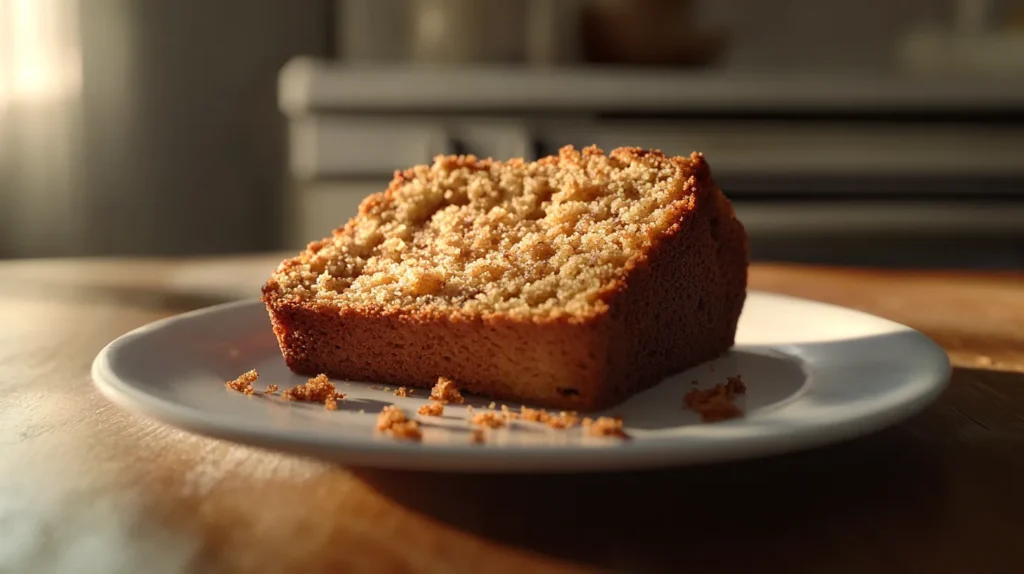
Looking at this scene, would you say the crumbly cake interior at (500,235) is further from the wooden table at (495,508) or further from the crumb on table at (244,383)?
the wooden table at (495,508)

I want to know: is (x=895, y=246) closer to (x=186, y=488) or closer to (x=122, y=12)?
(x=122, y=12)

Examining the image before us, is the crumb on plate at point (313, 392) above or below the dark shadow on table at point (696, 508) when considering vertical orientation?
below

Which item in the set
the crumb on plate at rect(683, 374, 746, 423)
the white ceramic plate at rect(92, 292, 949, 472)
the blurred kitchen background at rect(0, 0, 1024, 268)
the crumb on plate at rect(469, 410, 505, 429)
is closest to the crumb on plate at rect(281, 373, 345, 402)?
the white ceramic plate at rect(92, 292, 949, 472)

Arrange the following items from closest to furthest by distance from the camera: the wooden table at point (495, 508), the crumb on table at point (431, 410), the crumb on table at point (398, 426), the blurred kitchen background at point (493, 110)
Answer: the wooden table at point (495, 508)
the crumb on table at point (398, 426)
the crumb on table at point (431, 410)
the blurred kitchen background at point (493, 110)

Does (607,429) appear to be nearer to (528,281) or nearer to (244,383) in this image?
(528,281)

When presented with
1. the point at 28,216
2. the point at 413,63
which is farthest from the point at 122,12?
the point at 413,63

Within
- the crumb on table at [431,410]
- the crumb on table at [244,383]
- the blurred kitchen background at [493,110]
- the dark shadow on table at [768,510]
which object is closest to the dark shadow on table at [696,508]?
the dark shadow on table at [768,510]

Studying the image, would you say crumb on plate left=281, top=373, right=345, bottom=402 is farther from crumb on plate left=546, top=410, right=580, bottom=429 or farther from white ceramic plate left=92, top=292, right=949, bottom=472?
crumb on plate left=546, top=410, right=580, bottom=429
